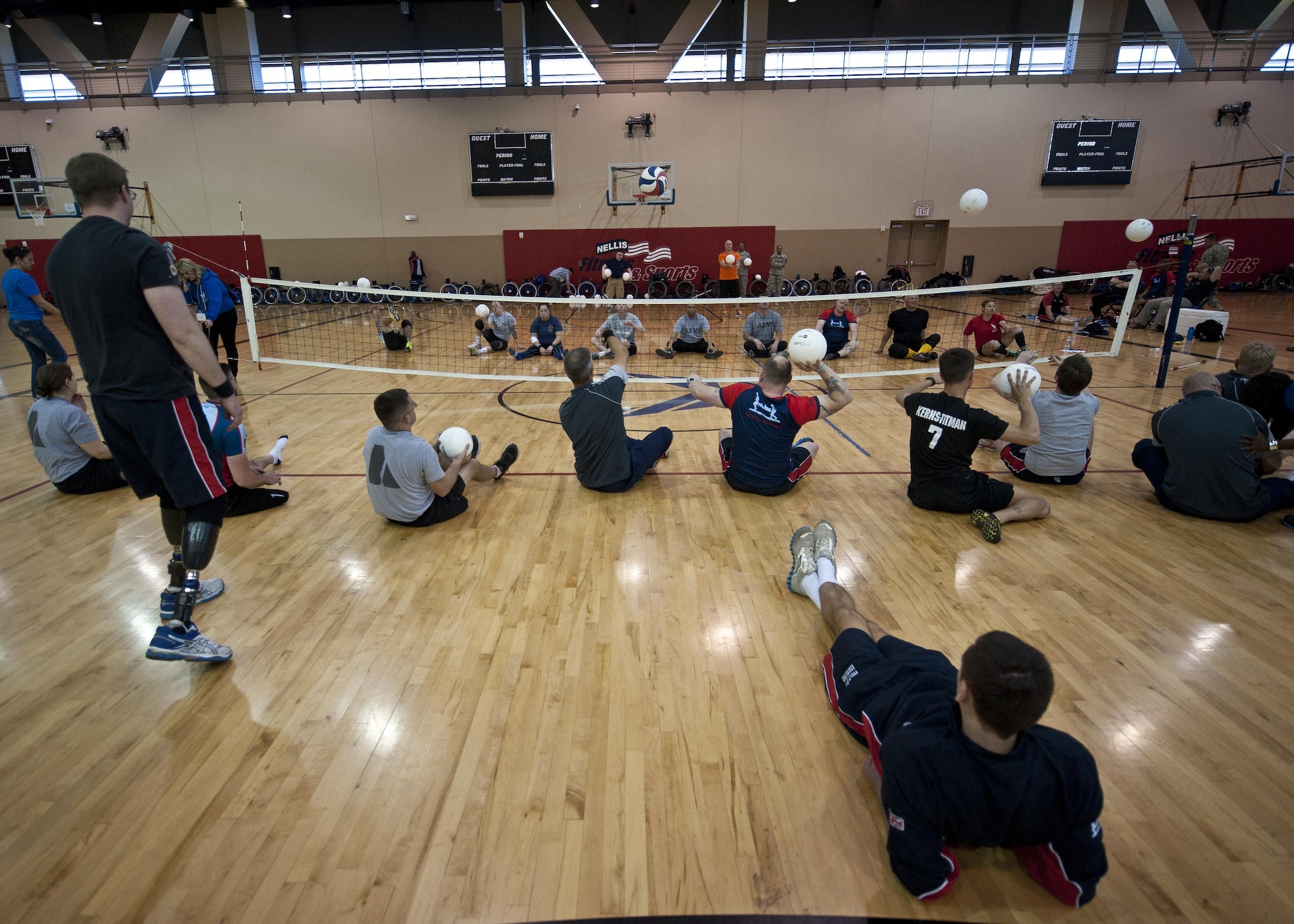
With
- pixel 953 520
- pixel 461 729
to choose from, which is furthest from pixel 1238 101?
pixel 461 729

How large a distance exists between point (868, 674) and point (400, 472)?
3.46m

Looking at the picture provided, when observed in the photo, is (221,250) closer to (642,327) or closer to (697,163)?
(697,163)

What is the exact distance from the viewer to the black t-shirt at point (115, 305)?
265 cm

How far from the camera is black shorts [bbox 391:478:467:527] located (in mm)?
5008

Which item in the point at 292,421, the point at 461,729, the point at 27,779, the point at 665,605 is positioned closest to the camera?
the point at 27,779

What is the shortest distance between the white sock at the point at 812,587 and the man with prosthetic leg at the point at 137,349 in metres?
3.12

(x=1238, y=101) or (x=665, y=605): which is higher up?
(x=1238, y=101)

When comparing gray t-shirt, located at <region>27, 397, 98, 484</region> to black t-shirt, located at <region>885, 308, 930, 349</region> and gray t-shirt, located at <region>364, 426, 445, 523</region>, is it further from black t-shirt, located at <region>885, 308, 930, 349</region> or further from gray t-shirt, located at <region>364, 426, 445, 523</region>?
black t-shirt, located at <region>885, 308, 930, 349</region>

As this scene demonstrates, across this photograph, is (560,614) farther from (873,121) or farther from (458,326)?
(873,121)

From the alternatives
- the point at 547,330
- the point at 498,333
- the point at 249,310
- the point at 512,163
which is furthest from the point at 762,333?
the point at 512,163

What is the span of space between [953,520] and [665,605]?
8.48 feet

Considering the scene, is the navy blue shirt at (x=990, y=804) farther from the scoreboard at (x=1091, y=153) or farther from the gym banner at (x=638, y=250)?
the scoreboard at (x=1091, y=153)

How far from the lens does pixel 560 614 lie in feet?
12.5

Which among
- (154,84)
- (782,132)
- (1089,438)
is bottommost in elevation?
(1089,438)
